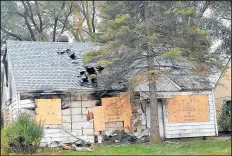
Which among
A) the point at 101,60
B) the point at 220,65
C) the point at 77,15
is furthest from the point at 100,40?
the point at 77,15

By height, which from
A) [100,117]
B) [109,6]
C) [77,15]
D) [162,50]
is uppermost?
[77,15]

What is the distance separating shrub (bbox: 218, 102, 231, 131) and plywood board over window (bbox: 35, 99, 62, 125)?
31.6 ft

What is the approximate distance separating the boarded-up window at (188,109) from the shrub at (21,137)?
7119 millimetres

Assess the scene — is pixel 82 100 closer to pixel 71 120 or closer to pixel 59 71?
pixel 71 120

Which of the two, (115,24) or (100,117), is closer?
(115,24)

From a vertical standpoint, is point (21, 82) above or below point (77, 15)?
below

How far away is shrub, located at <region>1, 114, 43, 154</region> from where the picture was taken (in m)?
13.1

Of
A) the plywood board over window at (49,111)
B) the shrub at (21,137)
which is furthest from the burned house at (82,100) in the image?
the shrub at (21,137)

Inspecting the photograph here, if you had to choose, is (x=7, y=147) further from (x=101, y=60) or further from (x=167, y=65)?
(x=167, y=65)

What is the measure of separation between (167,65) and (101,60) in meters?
3.06

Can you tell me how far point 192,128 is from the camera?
18.6m

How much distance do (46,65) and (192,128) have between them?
757 cm

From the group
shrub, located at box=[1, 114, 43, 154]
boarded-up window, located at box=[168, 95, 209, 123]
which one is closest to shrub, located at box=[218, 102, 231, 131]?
boarded-up window, located at box=[168, 95, 209, 123]

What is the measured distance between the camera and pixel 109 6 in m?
15.6
